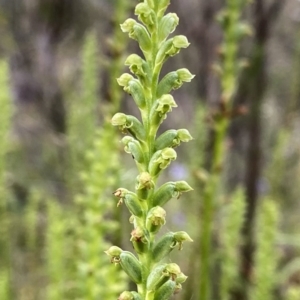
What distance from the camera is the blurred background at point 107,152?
1209 mm

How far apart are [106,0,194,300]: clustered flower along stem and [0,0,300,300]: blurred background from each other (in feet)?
1.44

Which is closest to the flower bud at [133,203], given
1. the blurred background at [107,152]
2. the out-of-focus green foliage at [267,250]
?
the blurred background at [107,152]

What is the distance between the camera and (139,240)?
1.72ft

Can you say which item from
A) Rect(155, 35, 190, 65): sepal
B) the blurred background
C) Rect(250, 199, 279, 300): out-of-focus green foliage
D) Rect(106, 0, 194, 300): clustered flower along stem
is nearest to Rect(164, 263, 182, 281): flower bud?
Rect(106, 0, 194, 300): clustered flower along stem

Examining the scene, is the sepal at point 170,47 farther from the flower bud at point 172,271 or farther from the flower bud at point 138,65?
the flower bud at point 172,271

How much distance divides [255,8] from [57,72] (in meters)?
1.26

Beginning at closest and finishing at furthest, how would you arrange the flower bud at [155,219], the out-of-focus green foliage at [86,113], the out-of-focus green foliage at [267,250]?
the flower bud at [155,219]
the out-of-focus green foliage at [267,250]
the out-of-focus green foliage at [86,113]

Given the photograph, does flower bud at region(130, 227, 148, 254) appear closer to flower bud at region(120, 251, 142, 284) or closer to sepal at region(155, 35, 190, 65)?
flower bud at region(120, 251, 142, 284)

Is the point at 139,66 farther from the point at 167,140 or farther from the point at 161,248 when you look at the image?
the point at 161,248

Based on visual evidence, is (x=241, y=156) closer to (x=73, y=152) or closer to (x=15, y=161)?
(x=15, y=161)

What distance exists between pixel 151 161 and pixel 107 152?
0.54 meters

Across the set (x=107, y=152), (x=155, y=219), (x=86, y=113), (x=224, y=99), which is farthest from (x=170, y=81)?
(x=86, y=113)

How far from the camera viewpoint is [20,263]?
2223 millimetres

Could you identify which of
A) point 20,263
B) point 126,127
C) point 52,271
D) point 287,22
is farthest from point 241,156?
point 126,127
